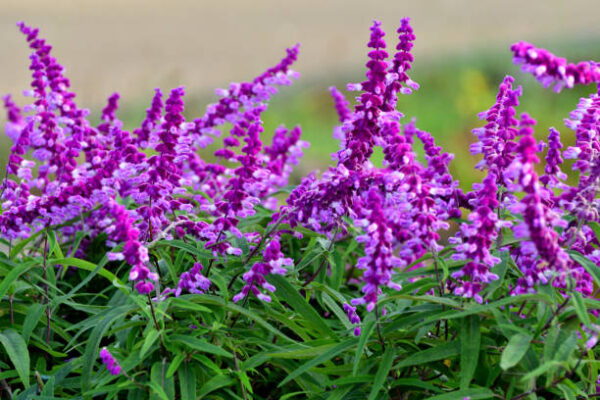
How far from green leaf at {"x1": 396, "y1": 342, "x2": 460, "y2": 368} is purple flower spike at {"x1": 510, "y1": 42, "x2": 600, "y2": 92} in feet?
2.96

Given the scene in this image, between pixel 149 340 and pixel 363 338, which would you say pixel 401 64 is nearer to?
pixel 363 338

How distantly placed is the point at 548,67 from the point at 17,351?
2.14m

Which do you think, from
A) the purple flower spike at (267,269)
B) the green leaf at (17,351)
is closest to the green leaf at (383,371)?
the purple flower spike at (267,269)

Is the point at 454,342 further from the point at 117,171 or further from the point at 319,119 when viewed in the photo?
the point at 319,119

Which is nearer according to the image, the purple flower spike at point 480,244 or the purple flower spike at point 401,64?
the purple flower spike at point 480,244

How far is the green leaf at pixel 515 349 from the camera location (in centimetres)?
219

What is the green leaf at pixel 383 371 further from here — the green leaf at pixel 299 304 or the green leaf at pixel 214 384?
the green leaf at pixel 214 384

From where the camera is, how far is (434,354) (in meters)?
2.50

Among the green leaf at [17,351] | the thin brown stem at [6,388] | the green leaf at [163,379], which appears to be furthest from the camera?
the thin brown stem at [6,388]

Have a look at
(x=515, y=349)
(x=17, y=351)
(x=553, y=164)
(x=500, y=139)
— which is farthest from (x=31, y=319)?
(x=553, y=164)

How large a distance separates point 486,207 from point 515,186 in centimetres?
18

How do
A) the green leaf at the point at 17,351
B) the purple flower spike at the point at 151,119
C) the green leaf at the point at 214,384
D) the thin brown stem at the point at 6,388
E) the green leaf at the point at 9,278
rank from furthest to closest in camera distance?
the purple flower spike at the point at 151,119 < the thin brown stem at the point at 6,388 < the green leaf at the point at 9,278 < the green leaf at the point at 17,351 < the green leaf at the point at 214,384

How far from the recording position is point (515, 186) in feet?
8.28

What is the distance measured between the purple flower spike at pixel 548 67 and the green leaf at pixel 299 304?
119cm
